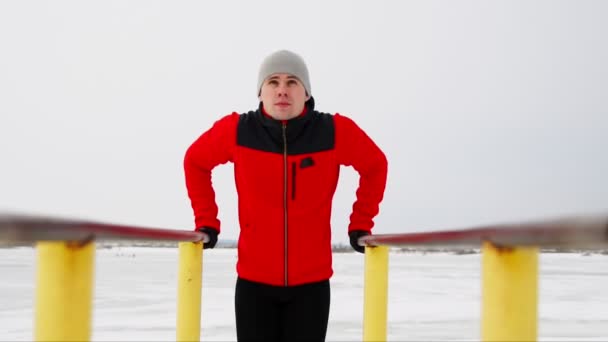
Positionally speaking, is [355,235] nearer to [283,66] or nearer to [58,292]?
[283,66]

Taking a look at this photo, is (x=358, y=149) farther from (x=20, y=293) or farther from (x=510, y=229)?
(x=20, y=293)

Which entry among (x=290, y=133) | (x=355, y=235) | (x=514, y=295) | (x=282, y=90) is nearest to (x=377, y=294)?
(x=355, y=235)

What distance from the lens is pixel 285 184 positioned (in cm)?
196

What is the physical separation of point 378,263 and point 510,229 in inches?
69.7

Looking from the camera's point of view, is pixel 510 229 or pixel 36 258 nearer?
pixel 510 229

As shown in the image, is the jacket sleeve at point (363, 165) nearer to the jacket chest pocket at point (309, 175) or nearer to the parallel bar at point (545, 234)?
the jacket chest pocket at point (309, 175)

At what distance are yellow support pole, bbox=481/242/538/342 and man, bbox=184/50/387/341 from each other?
1.21 meters

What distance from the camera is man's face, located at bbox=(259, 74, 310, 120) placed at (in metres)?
2.02

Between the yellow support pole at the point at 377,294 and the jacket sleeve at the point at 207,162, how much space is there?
2.27ft

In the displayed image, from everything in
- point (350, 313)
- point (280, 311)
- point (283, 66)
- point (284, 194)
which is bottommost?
point (350, 313)

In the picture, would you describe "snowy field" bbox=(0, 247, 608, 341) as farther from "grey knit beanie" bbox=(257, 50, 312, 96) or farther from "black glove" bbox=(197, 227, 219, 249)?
"grey knit beanie" bbox=(257, 50, 312, 96)

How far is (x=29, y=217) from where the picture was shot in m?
0.66

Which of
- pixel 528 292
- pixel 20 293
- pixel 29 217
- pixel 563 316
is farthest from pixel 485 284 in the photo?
pixel 20 293

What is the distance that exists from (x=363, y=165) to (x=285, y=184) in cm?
35
